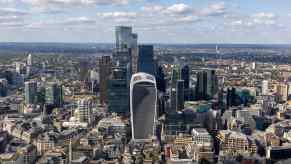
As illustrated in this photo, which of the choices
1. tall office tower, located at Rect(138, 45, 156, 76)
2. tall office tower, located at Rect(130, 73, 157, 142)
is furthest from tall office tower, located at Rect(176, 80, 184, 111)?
tall office tower, located at Rect(130, 73, 157, 142)

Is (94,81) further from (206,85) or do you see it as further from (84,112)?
(84,112)

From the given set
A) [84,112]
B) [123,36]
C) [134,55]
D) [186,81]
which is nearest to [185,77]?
[186,81]

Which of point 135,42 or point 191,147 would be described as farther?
point 135,42

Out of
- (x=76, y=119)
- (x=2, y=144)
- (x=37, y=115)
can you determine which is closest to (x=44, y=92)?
(x=37, y=115)

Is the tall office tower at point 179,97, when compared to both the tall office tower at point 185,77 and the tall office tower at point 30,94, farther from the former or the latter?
the tall office tower at point 30,94

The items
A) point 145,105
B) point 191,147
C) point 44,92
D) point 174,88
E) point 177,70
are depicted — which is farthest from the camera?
point 177,70

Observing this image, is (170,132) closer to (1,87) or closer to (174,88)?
(174,88)

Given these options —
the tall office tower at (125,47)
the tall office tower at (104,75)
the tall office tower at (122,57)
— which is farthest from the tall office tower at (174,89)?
the tall office tower at (104,75)

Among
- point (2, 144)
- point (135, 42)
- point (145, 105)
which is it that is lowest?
point (2, 144)
